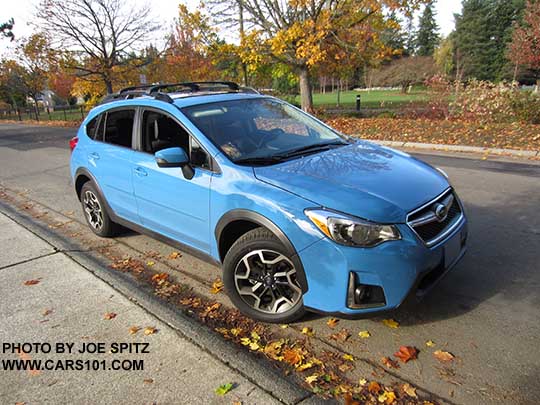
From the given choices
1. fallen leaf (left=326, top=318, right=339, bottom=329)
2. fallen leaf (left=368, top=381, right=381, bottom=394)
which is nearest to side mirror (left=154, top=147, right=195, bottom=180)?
fallen leaf (left=326, top=318, right=339, bottom=329)

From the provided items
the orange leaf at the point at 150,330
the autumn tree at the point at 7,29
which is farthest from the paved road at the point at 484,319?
the autumn tree at the point at 7,29

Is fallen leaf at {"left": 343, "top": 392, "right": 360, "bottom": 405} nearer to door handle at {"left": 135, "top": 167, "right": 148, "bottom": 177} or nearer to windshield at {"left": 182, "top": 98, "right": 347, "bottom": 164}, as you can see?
windshield at {"left": 182, "top": 98, "right": 347, "bottom": 164}

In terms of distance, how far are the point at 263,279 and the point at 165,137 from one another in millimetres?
1725

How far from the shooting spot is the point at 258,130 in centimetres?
376

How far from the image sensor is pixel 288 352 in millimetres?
2746

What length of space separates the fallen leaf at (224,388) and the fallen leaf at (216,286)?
1.26 metres

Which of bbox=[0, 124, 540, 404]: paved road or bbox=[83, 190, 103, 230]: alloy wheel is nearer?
bbox=[0, 124, 540, 404]: paved road

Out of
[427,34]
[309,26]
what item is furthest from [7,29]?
[427,34]

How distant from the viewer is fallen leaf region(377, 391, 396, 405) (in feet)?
7.47

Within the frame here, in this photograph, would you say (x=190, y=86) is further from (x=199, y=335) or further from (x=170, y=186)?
(x=199, y=335)

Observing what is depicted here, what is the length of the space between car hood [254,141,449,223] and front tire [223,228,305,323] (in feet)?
1.42

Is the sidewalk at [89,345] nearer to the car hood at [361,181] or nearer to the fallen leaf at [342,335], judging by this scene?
the fallen leaf at [342,335]

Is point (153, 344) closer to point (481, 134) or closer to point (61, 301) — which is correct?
point (61, 301)

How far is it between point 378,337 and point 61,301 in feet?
8.72
